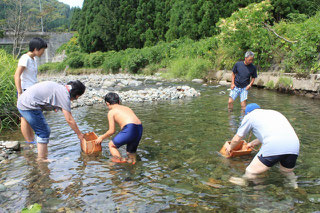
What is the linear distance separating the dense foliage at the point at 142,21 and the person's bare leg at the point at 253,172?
805 inches

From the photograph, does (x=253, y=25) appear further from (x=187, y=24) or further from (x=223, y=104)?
(x=187, y=24)

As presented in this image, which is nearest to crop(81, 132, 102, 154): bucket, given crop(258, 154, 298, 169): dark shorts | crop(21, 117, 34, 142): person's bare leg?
crop(21, 117, 34, 142): person's bare leg

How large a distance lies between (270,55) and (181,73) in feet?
21.8

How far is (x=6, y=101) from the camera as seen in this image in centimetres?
603

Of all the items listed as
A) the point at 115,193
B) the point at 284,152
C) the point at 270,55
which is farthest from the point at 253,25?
the point at 115,193

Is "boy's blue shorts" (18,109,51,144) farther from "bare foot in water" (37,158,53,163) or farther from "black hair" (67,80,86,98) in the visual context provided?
"black hair" (67,80,86,98)

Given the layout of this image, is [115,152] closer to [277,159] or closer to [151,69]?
[277,159]

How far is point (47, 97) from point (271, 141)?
314cm

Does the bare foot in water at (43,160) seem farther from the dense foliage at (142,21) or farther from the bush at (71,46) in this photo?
the bush at (71,46)

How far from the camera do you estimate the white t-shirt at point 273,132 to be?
313 centimetres

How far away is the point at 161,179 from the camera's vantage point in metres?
3.47

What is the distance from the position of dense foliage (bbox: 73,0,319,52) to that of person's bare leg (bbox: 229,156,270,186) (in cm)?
2044

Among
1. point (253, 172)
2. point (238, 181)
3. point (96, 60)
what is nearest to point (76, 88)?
point (238, 181)

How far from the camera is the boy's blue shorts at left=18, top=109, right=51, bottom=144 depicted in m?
3.87
